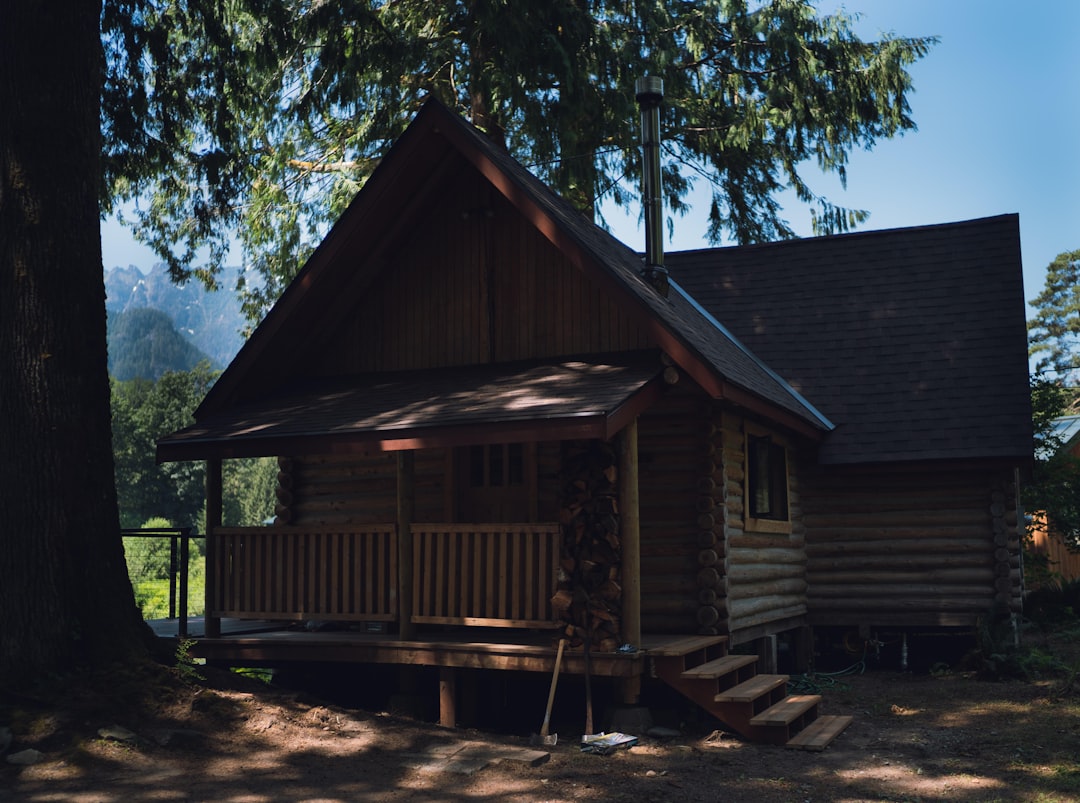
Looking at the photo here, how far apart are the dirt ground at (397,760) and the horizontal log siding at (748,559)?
2.21 metres

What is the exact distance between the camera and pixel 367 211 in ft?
43.4

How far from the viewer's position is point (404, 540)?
1150 centimetres

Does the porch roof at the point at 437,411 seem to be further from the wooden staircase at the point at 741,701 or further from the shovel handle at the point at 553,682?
the wooden staircase at the point at 741,701

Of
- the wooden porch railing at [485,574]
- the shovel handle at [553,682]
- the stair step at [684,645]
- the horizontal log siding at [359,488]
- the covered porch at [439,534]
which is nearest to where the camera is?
the shovel handle at [553,682]

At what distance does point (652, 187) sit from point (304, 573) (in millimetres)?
6309

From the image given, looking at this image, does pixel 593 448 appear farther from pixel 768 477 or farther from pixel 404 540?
pixel 768 477

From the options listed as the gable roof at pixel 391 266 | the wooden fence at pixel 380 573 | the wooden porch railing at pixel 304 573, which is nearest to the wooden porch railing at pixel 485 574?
the wooden fence at pixel 380 573

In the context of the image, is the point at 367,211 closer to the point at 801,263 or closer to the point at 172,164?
the point at 172,164

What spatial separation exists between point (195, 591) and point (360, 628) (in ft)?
101

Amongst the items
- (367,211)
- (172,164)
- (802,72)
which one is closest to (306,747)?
(367,211)

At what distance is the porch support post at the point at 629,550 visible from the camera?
414 inches

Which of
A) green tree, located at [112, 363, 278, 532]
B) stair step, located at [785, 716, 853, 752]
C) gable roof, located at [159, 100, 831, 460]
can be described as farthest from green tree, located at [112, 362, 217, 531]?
stair step, located at [785, 716, 853, 752]

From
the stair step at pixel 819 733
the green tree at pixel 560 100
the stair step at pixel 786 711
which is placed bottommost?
the stair step at pixel 819 733

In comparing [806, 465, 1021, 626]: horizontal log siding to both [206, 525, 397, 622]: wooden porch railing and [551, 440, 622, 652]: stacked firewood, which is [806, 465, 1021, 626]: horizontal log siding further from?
[206, 525, 397, 622]: wooden porch railing
